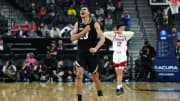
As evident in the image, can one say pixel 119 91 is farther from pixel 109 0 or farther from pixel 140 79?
pixel 109 0

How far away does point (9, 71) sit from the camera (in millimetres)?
17906

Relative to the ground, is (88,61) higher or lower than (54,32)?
lower

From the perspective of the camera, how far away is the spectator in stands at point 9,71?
1791 centimetres

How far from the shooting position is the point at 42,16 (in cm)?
2138

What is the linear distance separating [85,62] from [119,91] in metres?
3.08

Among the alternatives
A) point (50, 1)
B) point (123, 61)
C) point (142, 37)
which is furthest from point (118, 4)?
point (123, 61)

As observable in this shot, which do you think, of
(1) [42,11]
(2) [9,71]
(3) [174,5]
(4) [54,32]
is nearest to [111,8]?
(1) [42,11]

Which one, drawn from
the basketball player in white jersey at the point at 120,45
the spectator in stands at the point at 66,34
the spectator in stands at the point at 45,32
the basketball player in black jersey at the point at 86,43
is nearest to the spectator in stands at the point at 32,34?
the spectator in stands at the point at 45,32

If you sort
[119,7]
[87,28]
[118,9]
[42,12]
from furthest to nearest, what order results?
[118,9] → [119,7] → [42,12] → [87,28]

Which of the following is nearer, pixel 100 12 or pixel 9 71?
pixel 9 71

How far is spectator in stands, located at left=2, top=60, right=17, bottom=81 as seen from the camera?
1791 cm

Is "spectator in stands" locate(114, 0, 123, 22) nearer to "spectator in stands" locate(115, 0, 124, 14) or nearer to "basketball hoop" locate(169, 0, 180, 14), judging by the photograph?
"spectator in stands" locate(115, 0, 124, 14)

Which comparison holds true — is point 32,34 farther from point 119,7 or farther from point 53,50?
point 119,7

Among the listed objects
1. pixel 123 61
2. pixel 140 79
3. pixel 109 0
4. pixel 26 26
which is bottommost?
pixel 140 79
